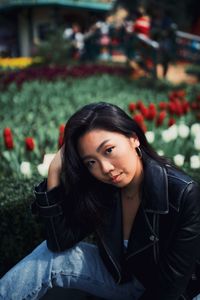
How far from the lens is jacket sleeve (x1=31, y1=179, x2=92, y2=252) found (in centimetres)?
204

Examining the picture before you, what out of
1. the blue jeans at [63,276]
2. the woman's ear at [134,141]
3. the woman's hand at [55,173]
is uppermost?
the woman's ear at [134,141]

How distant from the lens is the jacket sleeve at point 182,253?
1.73 meters

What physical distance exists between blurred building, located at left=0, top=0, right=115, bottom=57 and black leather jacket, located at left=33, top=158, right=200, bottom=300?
21629mm

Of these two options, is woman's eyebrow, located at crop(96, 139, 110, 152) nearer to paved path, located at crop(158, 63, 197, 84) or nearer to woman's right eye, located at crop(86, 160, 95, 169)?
woman's right eye, located at crop(86, 160, 95, 169)

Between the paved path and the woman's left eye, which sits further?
the paved path

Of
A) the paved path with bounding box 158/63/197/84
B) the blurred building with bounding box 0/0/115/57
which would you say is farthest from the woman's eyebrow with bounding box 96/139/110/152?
the blurred building with bounding box 0/0/115/57

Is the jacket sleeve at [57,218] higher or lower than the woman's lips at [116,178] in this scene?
lower

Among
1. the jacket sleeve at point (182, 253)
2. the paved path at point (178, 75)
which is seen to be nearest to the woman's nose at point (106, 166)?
the jacket sleeve at point (182, 253)

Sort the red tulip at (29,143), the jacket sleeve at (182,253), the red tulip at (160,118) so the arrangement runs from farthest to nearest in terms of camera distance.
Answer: the red tulip at (160,118)
the red tulip at (29,143)
the jacket sleeve at (182,253)

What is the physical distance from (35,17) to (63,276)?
24.0m

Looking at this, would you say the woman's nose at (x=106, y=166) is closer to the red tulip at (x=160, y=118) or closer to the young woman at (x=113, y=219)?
the young woman at (x=113, y=219)

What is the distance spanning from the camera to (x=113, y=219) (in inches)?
79.3

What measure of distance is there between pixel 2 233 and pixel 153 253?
1.37 meters

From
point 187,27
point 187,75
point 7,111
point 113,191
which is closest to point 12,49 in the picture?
point 187,27
